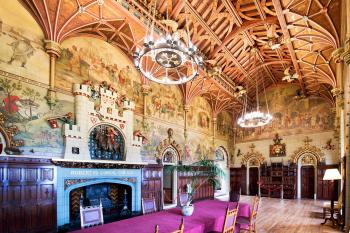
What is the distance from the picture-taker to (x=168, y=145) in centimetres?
1185

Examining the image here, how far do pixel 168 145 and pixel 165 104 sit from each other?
207cm

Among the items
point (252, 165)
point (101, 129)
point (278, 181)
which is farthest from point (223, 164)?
point (101, 129)

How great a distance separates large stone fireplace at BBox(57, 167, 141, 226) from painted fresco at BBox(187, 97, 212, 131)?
5689mm

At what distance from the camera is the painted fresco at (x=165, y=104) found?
36.4ft

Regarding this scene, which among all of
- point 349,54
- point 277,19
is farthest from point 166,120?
point 349,54

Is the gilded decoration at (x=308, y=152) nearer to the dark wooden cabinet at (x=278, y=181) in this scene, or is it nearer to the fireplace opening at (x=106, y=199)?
the dark wooden cabinet at (x=278, y=181)

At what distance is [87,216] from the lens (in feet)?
14.6

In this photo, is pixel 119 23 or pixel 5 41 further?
pixel 119 23

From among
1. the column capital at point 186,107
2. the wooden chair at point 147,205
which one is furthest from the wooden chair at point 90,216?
the column capital at point 186,107

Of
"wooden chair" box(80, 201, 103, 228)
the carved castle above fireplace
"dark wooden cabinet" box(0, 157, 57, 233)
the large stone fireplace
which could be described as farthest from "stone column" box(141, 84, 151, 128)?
"wooden chair" box(80, 201, 103, 228)

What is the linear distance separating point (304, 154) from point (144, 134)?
12327mm

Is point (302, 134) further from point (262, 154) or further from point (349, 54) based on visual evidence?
point (349, 54)

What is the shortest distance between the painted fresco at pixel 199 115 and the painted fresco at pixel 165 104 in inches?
45.9

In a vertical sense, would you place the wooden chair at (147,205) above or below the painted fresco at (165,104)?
below
